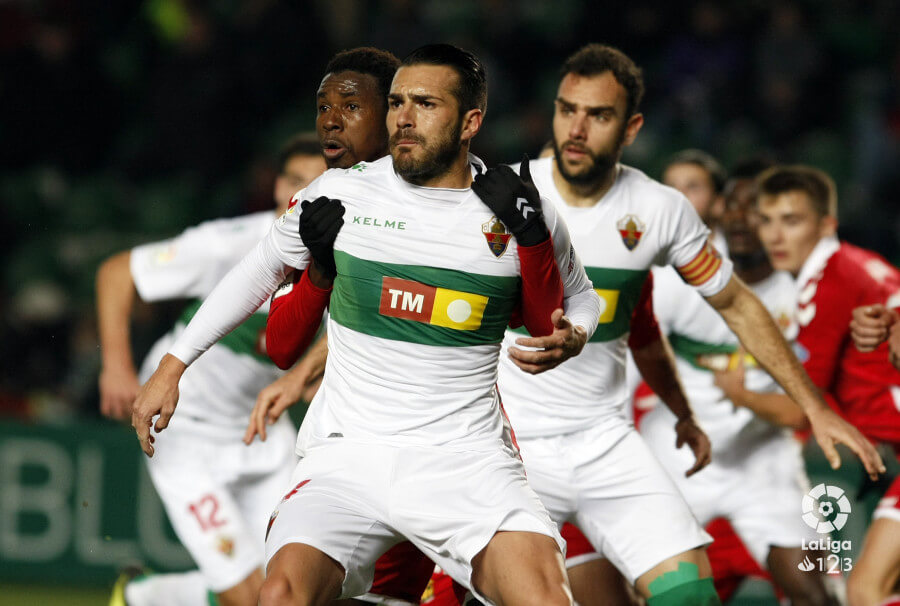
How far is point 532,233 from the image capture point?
148 inches

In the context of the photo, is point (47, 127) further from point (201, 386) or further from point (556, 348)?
point (556, 348)

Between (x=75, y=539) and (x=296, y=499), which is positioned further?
(x=75, y=539)

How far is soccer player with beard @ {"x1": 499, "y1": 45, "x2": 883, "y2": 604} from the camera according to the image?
4.68 meters

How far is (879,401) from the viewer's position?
18.4ft

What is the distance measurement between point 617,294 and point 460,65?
133 cm

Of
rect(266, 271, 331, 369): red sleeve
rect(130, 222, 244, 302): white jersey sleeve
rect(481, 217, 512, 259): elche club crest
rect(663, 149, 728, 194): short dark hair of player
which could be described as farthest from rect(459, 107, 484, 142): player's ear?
rect(663, 149, 728, 194): short dark hair of player

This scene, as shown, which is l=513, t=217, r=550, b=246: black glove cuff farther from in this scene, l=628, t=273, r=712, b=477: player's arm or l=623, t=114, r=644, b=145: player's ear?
l=628, t=273, r=712, b=477: player's arm

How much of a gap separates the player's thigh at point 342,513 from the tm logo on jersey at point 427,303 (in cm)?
44

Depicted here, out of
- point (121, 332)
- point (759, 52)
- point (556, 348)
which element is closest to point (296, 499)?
point (556, 348)

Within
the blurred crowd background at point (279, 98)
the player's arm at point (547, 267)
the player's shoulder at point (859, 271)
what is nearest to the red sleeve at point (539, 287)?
the player's arm at point (547, 267)

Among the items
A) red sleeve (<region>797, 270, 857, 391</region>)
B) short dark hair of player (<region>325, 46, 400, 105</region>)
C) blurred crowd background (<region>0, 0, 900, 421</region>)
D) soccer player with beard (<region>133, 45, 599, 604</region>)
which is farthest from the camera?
blurred crowd background (<region>0, 0, 900, 421</region>)

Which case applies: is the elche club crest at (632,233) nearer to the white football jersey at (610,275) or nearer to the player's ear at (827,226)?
the white football jersey at (610,275)

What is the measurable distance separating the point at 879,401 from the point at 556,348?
8.66ft

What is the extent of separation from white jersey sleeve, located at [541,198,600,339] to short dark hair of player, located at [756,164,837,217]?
238 cm
